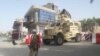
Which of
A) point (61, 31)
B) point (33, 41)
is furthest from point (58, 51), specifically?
point (61, 31)

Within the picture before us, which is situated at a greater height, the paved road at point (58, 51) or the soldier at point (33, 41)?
the soldier at point (33, 41)

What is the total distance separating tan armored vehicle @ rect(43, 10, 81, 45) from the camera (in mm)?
32125

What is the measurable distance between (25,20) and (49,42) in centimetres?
4640

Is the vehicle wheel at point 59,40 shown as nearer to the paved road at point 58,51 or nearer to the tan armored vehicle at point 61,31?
the tan armored vehicle at point 61,31

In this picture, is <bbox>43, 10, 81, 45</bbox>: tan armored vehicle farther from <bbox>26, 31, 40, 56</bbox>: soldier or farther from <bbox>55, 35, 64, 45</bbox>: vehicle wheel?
<bbox>26, 31, 40, 56</bbox>: soldier

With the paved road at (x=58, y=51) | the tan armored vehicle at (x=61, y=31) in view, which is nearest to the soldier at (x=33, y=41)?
the paved road at (x=58, y=51)

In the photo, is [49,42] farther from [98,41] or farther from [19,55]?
[19,55]

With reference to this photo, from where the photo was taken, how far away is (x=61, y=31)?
32.7 metres

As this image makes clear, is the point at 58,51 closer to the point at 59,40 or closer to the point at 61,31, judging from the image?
the point at 59,40

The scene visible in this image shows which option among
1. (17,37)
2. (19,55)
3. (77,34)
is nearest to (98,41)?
(77,34)

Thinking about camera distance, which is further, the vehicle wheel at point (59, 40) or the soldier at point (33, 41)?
Result: the vehicle wheel at point (59, 40)

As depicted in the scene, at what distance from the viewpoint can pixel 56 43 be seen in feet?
105

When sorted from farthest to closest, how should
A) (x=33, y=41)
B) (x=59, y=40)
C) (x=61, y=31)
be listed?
(x=61, y=31) → (x=59, y=40) → (x=33, y=41)

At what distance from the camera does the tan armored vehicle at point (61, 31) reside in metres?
32.1
